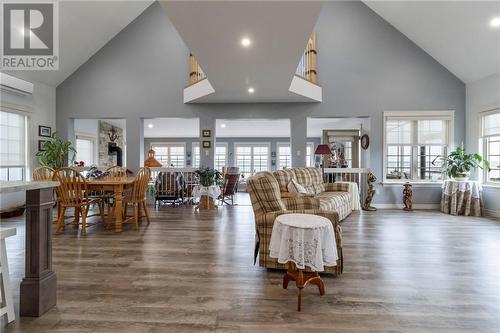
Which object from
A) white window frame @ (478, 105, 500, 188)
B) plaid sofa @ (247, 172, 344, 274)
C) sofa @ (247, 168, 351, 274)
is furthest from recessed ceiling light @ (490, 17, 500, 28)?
plaid sofa @ (247, 172, 344, 274)

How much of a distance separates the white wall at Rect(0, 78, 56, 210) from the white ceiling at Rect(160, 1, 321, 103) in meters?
4.19

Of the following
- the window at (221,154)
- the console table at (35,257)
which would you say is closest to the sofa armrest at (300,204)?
the console table at (35,257)

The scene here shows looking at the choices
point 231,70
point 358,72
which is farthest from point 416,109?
point 231,70

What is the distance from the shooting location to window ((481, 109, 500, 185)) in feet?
18.6

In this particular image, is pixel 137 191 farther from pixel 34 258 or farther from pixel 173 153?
pixel 173 153

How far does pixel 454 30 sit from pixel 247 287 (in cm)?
612

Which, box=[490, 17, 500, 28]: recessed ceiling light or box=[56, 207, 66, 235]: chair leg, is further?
box=[490, 17, 500, 28]: recessed ceiling light

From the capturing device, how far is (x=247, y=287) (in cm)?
242

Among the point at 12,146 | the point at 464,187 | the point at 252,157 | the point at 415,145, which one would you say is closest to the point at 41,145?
the point at 12,146

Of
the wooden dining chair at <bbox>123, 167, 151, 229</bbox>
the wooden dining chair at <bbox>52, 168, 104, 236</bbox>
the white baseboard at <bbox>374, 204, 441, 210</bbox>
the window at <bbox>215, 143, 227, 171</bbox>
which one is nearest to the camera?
the wooden dining chair at <bbox>52, 168, 104, 236</bbox>

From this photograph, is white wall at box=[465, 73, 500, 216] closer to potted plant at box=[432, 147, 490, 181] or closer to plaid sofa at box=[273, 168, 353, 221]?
potted plant at box=[432, 147, 490, 181]

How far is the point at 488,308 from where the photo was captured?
210cm

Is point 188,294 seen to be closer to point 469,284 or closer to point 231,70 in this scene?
point 469,284

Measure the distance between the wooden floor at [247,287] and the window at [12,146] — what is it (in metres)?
2.43
